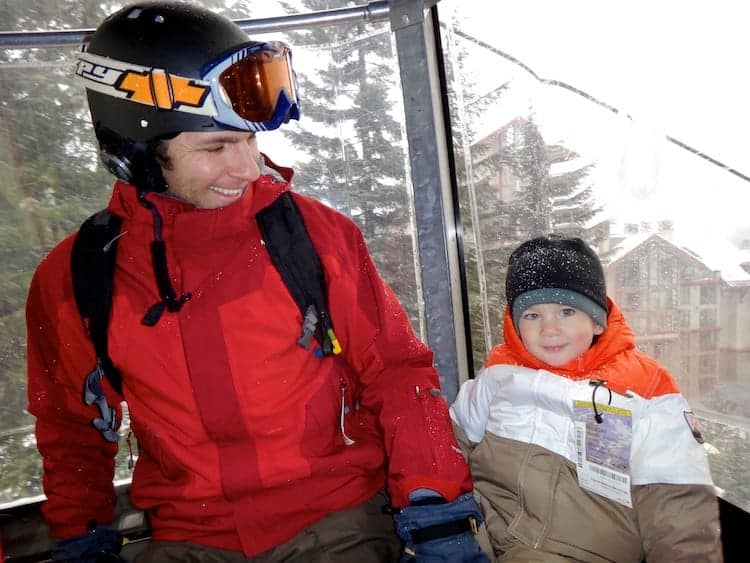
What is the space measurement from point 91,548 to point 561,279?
1793 millimetres

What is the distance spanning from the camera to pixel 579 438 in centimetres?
176

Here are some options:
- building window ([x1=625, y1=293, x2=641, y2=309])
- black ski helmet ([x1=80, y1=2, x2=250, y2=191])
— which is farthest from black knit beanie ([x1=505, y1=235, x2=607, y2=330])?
black ski helmet ([x1=80, y1=2, x2=250, y2=191])

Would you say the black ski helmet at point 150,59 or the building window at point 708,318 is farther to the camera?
the building window at point 708,318

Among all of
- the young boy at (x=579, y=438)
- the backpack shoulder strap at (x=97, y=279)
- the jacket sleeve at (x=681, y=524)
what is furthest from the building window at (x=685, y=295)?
the backpack shoulder strap at (x=97, y=279)

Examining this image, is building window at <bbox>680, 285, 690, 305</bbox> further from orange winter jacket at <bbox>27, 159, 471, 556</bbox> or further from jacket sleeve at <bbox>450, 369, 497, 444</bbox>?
orange winter jacket at <bbox>27, 159, 471, 556</bbox>

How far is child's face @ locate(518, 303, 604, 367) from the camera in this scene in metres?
1.86

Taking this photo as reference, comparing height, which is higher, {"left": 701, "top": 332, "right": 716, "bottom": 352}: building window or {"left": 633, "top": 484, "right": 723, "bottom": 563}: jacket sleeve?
{"left": 701, "top": 332, "right": 716, "bottom": 352}: building window

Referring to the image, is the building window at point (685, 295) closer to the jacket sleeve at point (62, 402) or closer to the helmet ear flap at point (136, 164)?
the helmet ear flap at point (136, 164)

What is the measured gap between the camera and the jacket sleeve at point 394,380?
1635 millimetres

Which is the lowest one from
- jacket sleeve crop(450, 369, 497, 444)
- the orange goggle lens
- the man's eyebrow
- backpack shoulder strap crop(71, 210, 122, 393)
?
jacket sleeve crop(450, 369, 497, 444)

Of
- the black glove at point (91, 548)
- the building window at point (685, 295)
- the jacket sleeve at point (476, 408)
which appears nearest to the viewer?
the black glove at point (91, 548)

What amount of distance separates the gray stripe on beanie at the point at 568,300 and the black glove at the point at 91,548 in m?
1.63

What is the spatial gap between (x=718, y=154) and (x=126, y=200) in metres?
1.88

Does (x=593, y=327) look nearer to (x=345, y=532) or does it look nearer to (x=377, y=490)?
(x=377, y=490)
